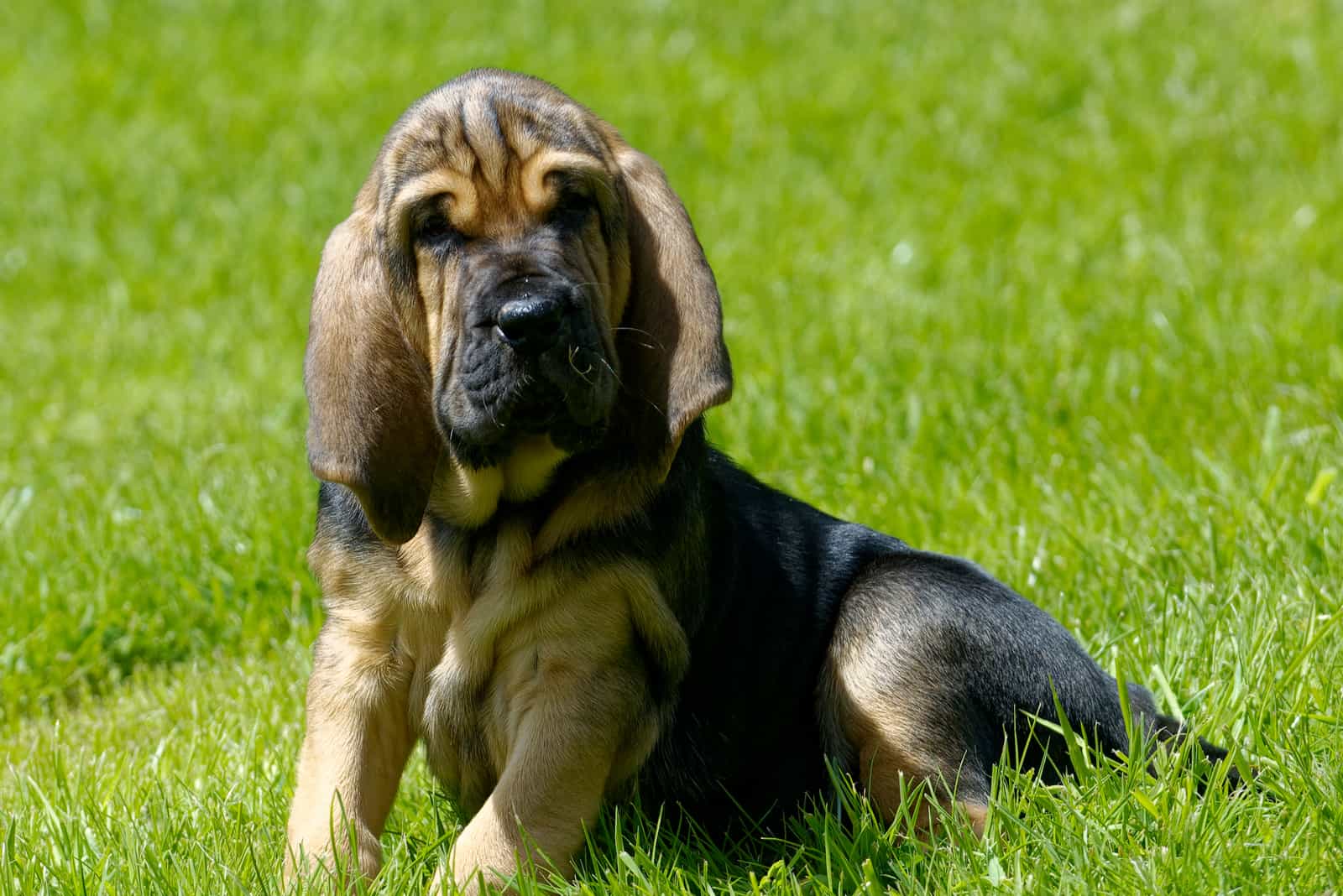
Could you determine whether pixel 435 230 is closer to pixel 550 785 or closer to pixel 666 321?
pixel 666 321

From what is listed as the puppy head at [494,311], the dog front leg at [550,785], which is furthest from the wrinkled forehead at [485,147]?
the dog front leg at [550,785]

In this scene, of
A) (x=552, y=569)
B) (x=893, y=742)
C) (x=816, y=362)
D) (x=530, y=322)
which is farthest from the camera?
(x=816, y=362)

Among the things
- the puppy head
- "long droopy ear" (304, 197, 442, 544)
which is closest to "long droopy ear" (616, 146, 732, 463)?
the puppy head

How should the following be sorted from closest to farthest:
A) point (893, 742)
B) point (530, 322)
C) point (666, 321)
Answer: point (530, 322) → point (666, 321) → point (893, 742)

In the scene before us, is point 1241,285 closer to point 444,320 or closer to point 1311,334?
point 1311,334

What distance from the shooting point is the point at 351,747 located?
3.78 m

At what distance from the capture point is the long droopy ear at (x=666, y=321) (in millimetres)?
3760

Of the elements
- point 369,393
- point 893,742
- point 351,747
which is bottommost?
point 893,742

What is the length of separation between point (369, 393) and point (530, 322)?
0.52m

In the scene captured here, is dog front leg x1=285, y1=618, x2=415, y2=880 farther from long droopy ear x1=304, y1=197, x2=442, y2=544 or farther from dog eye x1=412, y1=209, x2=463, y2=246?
dog eye x1=412, y1=209, x2=463, y2=246

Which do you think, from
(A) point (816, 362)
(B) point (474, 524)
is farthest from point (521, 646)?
(A) point (816, 362)

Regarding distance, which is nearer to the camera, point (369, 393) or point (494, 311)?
point (494, 311)

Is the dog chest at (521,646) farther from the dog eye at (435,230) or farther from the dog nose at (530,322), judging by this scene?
the dog eye at (435,230)

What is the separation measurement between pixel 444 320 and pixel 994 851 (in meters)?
1.73
